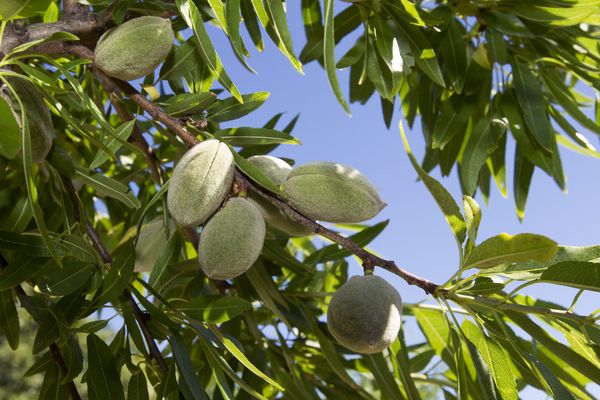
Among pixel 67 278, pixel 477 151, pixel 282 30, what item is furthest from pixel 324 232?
pixel 477 151

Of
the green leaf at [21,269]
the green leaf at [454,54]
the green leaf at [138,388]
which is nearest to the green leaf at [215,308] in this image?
the green leaf at [138,388]

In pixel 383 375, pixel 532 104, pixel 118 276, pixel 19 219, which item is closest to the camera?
pixel 118 276

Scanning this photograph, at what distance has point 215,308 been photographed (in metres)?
1.14

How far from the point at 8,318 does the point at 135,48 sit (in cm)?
61

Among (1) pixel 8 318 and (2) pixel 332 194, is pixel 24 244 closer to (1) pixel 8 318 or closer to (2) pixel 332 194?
(1) pixel 8 318

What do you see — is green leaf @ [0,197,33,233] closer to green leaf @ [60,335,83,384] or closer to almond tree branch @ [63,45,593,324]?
green leaf @ [60,335,83,384]

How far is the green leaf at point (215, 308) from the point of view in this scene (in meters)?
1.14

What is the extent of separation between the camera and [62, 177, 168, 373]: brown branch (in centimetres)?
117

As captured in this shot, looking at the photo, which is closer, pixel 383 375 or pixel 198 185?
pixel 198 185

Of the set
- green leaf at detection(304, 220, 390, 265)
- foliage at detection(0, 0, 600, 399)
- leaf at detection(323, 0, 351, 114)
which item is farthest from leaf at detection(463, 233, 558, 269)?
green leaf at detection(304, 220, 390, 265)

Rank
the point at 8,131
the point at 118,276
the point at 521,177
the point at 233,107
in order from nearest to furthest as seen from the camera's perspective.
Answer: the point at 8,131 → the point at 118,276 → the point at 233,107 → the point at 521,177

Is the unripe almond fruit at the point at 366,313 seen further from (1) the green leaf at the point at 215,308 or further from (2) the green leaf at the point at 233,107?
(2) the green leaf at the point at 233,107

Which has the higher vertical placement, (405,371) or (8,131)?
(8,131)

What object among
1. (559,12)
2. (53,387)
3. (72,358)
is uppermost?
(559,12)
